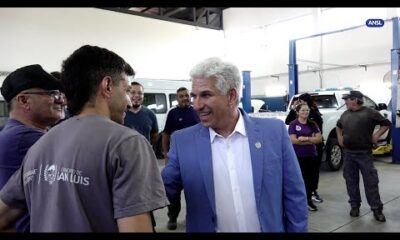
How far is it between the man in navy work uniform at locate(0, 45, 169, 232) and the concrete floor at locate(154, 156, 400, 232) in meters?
3.41

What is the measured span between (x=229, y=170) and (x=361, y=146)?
12.5ft

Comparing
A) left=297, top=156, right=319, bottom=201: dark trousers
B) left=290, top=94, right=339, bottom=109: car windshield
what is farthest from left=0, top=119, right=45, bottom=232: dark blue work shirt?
left=290, top=94, right=339, bottom=109: car windshield

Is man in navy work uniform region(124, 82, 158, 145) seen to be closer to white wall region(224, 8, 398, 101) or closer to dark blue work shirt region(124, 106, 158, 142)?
dark blue work shirt region(124, 106, 158, 142)

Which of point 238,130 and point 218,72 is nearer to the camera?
point 218,72

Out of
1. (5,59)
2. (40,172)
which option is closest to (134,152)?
(40,172)

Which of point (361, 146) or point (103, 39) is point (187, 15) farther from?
point (361, 146)

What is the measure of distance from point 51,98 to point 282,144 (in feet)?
4.21

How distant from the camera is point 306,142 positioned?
5.14 meters

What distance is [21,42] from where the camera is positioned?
12.9 meters

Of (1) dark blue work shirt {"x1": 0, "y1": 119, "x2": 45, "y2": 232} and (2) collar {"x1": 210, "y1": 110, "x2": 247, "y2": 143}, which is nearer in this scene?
(1) dark blue work shirt {"x1": 0, "y1": 119, "x2": 45, "y2": 232}

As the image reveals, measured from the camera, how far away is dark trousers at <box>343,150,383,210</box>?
16.2 feet

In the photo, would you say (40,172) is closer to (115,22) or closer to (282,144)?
(282,144)

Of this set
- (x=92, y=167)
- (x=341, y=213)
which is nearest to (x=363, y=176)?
(x=341, y=213)

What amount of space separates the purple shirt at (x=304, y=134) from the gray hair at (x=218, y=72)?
360 centimetres
